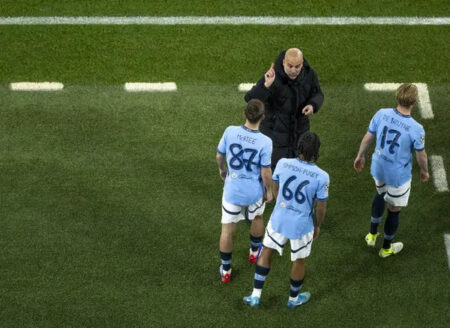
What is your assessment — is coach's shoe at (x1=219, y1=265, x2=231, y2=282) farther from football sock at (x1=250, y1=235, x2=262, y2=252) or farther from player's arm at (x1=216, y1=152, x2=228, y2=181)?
player's arm at (x1=216, y1=152, x2=228, y2=181)

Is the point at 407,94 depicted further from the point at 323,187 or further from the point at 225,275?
the point at 225,275

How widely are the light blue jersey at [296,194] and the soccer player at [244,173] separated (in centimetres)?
31

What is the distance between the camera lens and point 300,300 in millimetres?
8797

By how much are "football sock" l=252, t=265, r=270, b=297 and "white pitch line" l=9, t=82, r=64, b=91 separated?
3.92 meters

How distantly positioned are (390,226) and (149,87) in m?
3.62

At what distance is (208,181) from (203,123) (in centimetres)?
92

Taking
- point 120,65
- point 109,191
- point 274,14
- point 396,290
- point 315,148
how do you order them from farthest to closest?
point 274,14
point 120,65
point 109,191
point 396,290
point 315,148

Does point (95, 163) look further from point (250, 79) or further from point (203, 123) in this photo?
point (250, 79)

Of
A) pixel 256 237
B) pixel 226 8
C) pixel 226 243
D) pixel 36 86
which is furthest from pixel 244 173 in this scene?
pixel 226 8

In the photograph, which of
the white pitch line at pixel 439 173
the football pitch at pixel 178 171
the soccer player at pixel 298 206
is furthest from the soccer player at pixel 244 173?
the white pitch line at pixel 439 173

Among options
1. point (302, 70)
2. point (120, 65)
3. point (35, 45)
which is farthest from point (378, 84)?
point (35, 45)

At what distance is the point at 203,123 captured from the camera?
10805mm

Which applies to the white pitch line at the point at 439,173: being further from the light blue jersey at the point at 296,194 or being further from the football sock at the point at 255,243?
the light blue jersey at the point at 296,194

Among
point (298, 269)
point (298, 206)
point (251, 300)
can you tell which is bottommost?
point (251, 300)
